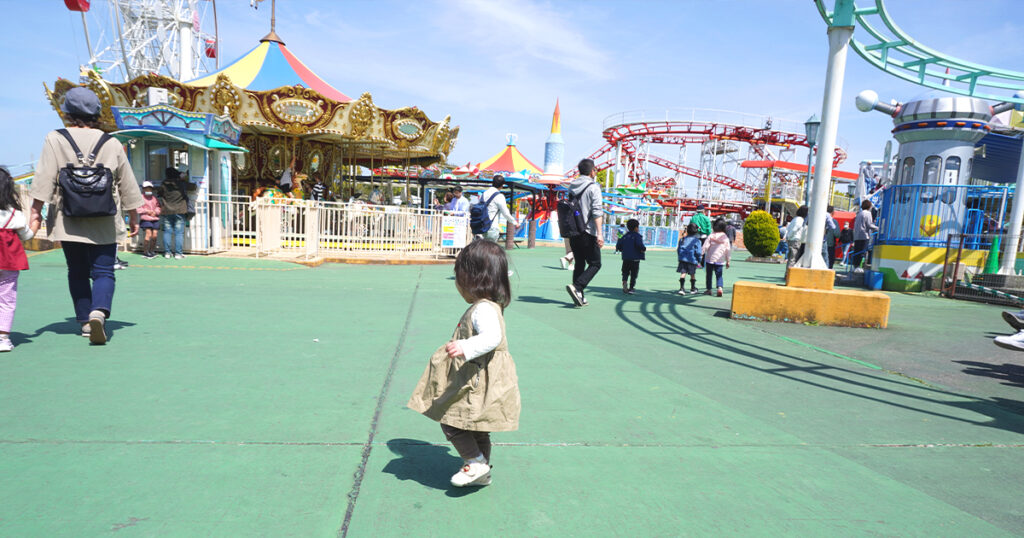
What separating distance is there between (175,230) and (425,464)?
31.3ft

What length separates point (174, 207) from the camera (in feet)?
31.7

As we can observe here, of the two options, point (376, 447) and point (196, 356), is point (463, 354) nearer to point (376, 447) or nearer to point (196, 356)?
point (376, 447)

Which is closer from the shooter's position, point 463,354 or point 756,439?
point 463,354

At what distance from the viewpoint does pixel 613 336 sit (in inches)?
209

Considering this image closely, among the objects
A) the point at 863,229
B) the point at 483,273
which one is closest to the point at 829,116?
the point at 483,273

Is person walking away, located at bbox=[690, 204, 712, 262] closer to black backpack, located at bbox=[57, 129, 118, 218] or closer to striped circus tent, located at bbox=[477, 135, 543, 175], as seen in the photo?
black backpack, located at bbox=[57, 129, 118, 218]

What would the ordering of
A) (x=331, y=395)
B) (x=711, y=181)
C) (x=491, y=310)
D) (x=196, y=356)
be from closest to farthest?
(x=491, y=310)
(x=331, y=395)
(x=196, y=356)
(x=711, y=181)

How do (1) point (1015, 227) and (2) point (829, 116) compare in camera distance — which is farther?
(1) point (1015, 227)

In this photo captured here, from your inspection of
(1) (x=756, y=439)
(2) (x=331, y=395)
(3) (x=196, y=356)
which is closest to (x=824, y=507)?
(1) (x=756, y=439)

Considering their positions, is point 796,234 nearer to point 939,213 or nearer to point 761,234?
point 939,213

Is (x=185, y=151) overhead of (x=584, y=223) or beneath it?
overhead

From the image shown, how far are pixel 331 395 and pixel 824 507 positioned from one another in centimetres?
257

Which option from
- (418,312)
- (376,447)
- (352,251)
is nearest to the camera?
(376,447)

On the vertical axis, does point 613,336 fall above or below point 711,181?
below
